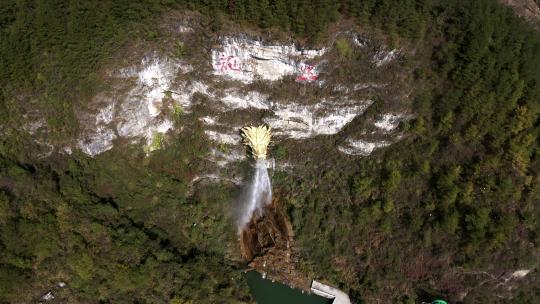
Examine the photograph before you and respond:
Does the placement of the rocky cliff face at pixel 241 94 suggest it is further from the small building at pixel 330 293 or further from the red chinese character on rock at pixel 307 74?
the small building at pixel 330 293

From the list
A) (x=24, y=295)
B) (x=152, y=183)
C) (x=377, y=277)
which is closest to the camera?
(x=24, y=295)

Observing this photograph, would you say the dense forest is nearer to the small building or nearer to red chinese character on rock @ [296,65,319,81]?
the small building

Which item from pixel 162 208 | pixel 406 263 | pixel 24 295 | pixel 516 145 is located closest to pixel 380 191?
pixel 406 263

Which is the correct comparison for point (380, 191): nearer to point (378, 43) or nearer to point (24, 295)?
point (378, 43)

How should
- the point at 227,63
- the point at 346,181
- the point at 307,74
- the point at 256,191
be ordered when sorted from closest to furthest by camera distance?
the point at 307,74 < the point at 227,63 < the point at 346,181 < the point at 256,191

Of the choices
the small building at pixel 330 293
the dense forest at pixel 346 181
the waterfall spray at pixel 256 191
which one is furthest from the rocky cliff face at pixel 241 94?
the small building at pixel 330 293

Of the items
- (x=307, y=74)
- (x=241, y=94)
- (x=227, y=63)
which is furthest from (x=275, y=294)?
(x=227, y=63)

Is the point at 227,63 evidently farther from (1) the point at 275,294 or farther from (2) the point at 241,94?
(1) the point at 275,294
